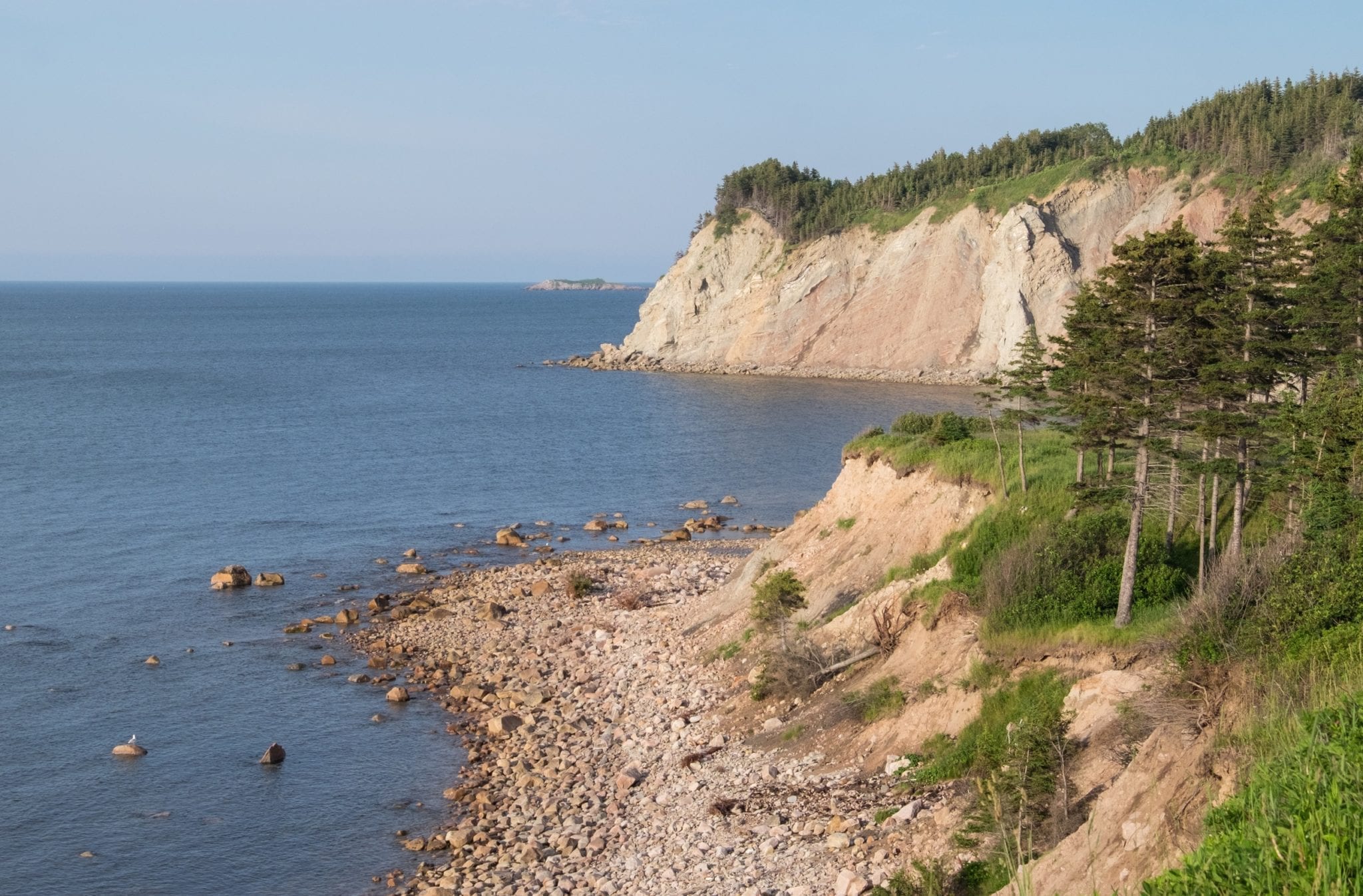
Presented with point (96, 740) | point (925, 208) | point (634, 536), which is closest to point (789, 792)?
point (96, 740)

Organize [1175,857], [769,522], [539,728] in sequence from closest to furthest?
1. [1175,857]
2. [539,728]
3. [769,522]

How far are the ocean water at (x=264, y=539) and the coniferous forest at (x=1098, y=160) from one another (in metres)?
18.5

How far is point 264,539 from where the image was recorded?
158 feet

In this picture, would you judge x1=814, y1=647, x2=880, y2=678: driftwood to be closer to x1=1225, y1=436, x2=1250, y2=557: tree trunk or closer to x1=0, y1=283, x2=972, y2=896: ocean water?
x1=1225, y1=436, x2=1250, y2=557: tree trunk

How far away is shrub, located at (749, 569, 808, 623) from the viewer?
89.9 feet

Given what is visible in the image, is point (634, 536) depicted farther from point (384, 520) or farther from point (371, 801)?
point (371, 801)

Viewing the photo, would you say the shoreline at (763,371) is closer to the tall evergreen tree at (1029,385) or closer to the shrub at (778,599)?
the tall evergreen tree at (1029,385)

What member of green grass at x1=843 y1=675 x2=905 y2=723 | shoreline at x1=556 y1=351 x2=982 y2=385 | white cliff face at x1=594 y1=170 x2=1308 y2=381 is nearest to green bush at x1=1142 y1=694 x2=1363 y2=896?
green grass at x1=843 y1=675 x2=905 y2=723

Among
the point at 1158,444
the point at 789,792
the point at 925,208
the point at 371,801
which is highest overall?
the point at 925,208

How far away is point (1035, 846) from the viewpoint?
15.5 metres

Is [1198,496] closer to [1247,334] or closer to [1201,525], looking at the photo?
[1201,525]

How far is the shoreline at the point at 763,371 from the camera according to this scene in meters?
94.4

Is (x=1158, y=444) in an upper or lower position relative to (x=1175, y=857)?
upper

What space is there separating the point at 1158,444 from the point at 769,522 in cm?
3116
